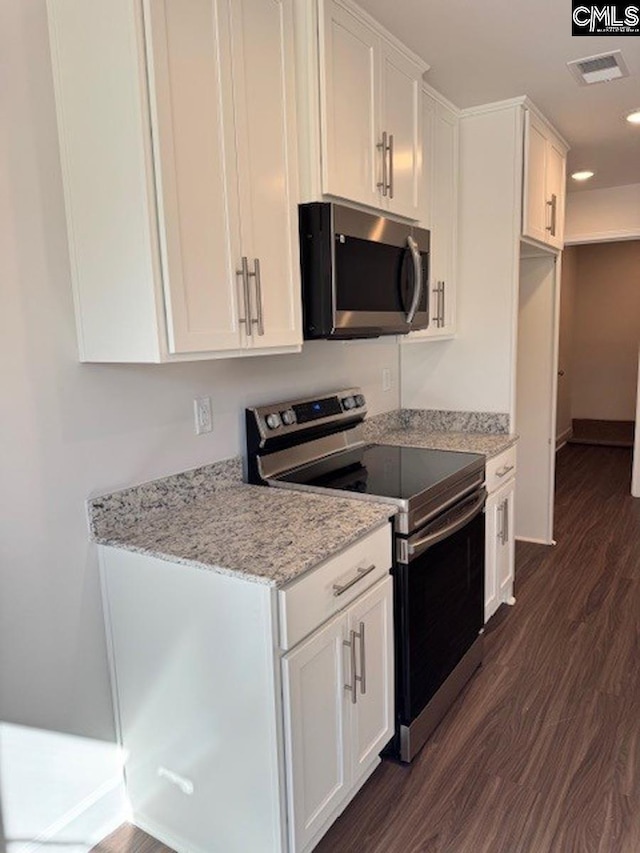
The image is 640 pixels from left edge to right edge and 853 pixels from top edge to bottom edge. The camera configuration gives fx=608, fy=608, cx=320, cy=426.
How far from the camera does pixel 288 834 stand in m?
1.52

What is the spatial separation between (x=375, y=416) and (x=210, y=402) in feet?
4.06

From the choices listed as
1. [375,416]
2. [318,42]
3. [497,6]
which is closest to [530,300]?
[375,416]

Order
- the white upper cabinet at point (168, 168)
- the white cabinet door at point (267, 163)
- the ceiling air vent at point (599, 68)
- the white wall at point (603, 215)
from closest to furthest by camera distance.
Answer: the white upper cabinet at point (168, 168) < the white cabinet door at point (267, 163) < the ceiling air vent at point (599, 68) < the white wall at point (603, 215)

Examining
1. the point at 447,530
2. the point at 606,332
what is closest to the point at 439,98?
the point at 447,530

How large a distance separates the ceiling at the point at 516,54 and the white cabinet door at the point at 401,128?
0.30ft

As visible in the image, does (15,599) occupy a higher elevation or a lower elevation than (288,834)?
higher

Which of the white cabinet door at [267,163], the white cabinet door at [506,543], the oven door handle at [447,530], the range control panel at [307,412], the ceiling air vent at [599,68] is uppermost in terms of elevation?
the ceiling air vent at [599,68]

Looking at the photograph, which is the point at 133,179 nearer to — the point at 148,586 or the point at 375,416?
the point at 148,586

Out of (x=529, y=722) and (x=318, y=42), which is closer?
(x=318, y=42)

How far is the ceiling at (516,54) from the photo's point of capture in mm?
2025

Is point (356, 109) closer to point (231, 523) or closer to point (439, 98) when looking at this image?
point (439, 98)

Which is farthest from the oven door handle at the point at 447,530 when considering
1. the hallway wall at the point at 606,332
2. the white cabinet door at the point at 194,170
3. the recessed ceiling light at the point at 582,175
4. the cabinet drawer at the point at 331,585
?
the hallway wall at the point at 606,332

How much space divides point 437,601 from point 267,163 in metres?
1.54

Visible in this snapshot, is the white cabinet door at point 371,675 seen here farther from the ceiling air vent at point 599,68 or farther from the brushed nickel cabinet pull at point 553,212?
the brushed nickel cabinet pull at point 553,212
